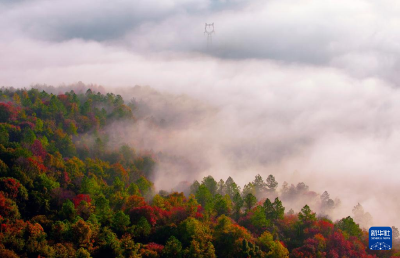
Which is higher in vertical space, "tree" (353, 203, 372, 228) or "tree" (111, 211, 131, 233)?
"tree" (353, 203, 372, 228)

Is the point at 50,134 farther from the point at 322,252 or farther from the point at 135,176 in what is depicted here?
the point at 322,252

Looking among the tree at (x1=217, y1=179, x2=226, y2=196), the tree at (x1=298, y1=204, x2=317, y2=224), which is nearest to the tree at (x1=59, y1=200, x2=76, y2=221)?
the tree at (x1=298, y1=204, x2=317, y2=224)

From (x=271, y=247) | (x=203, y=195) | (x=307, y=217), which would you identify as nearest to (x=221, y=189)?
(x=203, y=195)

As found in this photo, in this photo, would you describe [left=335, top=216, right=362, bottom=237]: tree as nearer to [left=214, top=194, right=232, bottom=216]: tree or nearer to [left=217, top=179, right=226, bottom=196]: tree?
[left=214, top=194, right=232, bottom=216]: tree

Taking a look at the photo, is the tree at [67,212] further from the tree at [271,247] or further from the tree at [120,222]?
the tree at [271,247]

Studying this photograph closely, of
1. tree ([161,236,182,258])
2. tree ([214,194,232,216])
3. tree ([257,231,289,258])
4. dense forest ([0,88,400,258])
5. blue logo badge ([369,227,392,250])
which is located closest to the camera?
dense forest ([0,88,400,258])

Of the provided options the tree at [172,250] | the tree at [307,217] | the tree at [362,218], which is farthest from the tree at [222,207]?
the tree at [362,218]

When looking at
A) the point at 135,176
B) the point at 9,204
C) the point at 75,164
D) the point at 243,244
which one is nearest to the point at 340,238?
the point at 243,244

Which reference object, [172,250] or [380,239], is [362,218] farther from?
[172,250]
